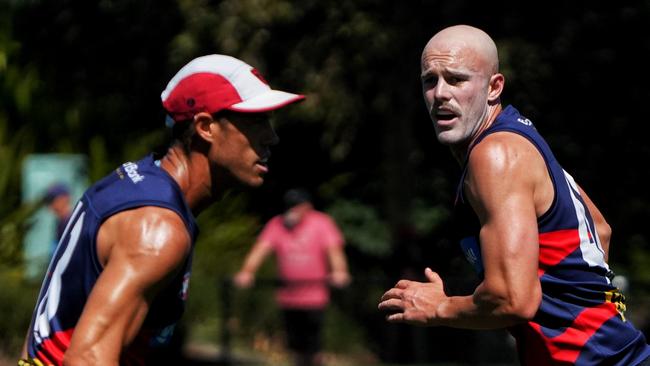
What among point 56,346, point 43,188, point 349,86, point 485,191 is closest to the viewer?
point 485,191

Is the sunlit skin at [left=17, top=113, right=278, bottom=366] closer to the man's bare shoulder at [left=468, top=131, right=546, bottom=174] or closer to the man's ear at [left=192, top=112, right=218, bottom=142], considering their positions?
the man's ear at [left=192, top=112, right=218, bottom=142]

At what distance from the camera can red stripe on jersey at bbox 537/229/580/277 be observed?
4.78 meters

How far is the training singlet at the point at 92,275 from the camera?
469cm

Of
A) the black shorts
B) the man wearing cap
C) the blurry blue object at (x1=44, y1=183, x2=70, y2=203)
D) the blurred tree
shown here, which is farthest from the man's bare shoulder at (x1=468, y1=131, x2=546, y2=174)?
the blurred tree

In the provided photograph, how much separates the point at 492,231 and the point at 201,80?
1.27 meters

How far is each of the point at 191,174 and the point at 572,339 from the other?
5.01 ft

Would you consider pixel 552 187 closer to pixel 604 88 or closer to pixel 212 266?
pixel 212 266

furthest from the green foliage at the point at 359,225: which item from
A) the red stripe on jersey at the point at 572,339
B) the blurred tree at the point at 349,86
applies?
the red stripe on jersey at the point at 572,339

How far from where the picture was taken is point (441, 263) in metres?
15.9

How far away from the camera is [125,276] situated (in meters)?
4.48

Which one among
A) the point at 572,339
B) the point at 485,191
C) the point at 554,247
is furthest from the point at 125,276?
the point at 572,339

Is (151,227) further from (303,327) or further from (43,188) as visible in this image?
(43,188)

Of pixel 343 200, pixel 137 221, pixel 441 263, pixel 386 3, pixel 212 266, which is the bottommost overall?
pixel 343 200

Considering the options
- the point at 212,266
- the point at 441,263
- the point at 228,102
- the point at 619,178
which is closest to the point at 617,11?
the point at 619,178
